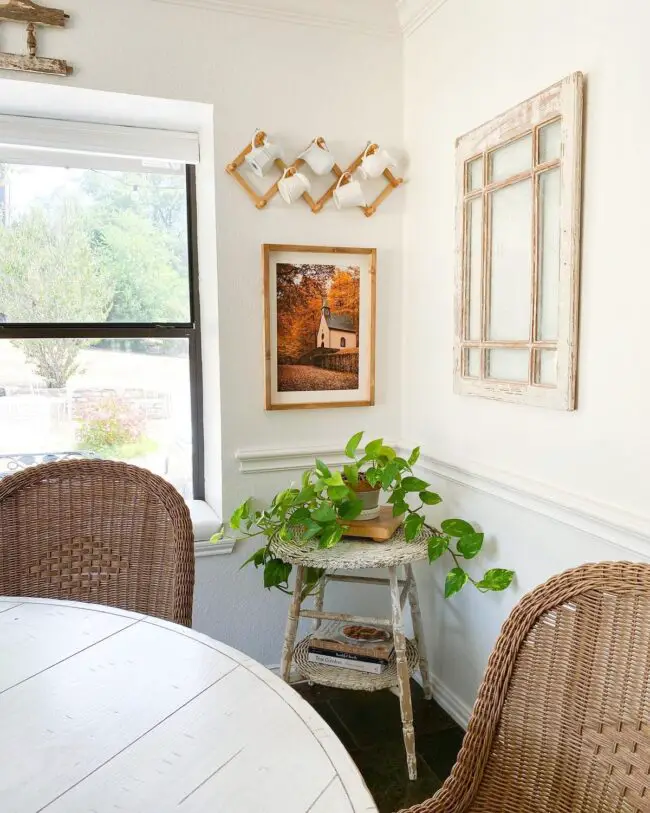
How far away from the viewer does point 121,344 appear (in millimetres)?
2443

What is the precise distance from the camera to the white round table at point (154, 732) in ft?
2.46

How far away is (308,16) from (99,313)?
48.9 inches

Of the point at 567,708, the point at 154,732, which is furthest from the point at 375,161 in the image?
the point at 154,732

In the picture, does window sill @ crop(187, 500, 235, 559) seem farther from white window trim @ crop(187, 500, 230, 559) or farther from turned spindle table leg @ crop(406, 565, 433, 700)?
turned spindle table leg @ crop(406, 565, 433, 700)

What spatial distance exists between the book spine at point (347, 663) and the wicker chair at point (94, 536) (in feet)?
2.39

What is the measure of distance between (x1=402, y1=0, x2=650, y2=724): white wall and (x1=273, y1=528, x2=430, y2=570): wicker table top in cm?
26

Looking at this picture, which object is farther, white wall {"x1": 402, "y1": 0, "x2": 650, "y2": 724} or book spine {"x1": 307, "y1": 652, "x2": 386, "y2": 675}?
book spine {"x1": 307, "y1": 652, "x2": 386, "y2": 675}

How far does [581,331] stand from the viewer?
156cm

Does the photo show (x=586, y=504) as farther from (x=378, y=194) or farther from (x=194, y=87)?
(x=194, y=87)

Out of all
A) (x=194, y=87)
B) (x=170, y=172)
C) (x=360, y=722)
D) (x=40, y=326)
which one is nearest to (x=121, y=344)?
(x=40, y=326)

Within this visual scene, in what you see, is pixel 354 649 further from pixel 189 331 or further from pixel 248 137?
pixel 248 137

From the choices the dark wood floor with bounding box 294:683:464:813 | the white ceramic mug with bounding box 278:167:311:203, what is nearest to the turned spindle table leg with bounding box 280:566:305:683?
the dark wood floor with bounding box 294:683:464:813

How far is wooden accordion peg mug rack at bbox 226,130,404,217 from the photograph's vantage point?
214 cm

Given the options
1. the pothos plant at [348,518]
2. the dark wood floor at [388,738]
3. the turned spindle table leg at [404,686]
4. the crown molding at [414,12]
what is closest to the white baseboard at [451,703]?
the dark wood floor at [388,738]
